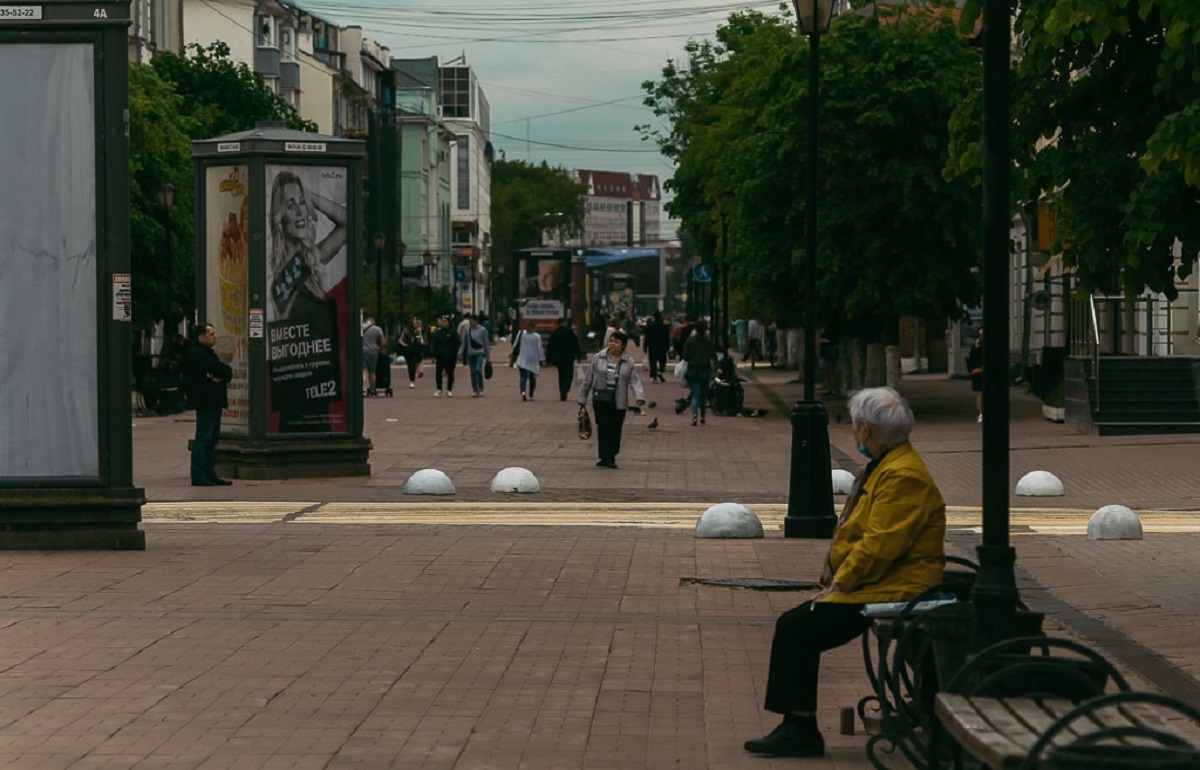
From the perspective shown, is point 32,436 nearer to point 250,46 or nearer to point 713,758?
point 713,758

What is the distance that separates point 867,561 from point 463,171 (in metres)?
156

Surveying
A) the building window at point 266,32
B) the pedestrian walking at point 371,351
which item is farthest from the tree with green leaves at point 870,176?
the building window at point 266,32

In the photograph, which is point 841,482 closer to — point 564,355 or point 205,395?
point 205,395

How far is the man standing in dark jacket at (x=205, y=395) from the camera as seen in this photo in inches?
815

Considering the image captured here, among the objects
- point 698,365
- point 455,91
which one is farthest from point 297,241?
point 455,91

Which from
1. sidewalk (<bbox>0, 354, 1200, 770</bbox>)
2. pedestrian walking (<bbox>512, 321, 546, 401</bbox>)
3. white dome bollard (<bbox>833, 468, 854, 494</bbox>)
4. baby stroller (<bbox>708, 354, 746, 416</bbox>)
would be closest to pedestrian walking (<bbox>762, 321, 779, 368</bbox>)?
pedestrian walking (<bbox>512, 321, 546, 401</bbox>)

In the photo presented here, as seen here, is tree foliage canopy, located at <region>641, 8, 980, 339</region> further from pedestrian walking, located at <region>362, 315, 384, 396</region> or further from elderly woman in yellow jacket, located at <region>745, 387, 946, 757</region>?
elderly woman in yellow jacket, located at <region>745, 387, 946, 757</region>

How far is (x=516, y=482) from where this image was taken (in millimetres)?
20516

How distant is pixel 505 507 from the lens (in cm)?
1872

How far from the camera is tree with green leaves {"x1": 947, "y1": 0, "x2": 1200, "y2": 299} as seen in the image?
11.1m

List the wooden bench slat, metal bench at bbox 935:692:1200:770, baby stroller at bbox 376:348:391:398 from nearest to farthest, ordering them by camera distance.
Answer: metal bench at bbox 935:692:1200:770, the wooden bench slat, baby stroller at bbox 376:348:391:398

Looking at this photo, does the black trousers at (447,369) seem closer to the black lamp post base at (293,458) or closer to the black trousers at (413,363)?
the black trousers at (413,363)

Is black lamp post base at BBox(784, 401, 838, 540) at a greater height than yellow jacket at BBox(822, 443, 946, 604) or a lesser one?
lesser

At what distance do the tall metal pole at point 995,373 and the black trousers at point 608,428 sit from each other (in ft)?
56.6
